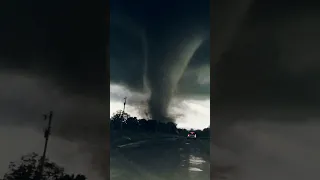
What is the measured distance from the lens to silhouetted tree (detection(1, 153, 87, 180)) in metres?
2.06

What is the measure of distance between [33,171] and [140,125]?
2.14 feet

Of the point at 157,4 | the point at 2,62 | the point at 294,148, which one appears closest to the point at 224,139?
the point at 294,148

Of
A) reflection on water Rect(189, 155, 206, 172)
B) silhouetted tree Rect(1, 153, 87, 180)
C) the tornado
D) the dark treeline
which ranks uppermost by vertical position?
the tornado

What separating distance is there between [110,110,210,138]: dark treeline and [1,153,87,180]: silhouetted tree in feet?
1.16

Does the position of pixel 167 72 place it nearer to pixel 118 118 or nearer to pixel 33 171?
pixel 118 118

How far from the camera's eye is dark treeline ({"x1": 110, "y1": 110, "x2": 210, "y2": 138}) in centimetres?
204

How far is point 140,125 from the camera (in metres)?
2.07

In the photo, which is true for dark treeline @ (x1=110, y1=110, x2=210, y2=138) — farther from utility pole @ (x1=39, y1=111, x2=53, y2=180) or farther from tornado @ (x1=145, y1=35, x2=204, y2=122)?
utility pole @ (x1=39, y1=111, x2=53, y2=180)

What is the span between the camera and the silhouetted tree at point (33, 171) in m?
2.06

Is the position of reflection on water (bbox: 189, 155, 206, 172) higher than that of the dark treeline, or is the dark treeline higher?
the dark treeline

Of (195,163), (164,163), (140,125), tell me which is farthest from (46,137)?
(195,163)

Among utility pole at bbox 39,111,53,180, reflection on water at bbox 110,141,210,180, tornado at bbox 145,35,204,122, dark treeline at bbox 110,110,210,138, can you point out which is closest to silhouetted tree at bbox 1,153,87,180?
utility pole at bbox 39,111,53,180

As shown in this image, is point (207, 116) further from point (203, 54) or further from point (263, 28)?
point (263, 28)

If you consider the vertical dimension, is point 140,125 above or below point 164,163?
above
